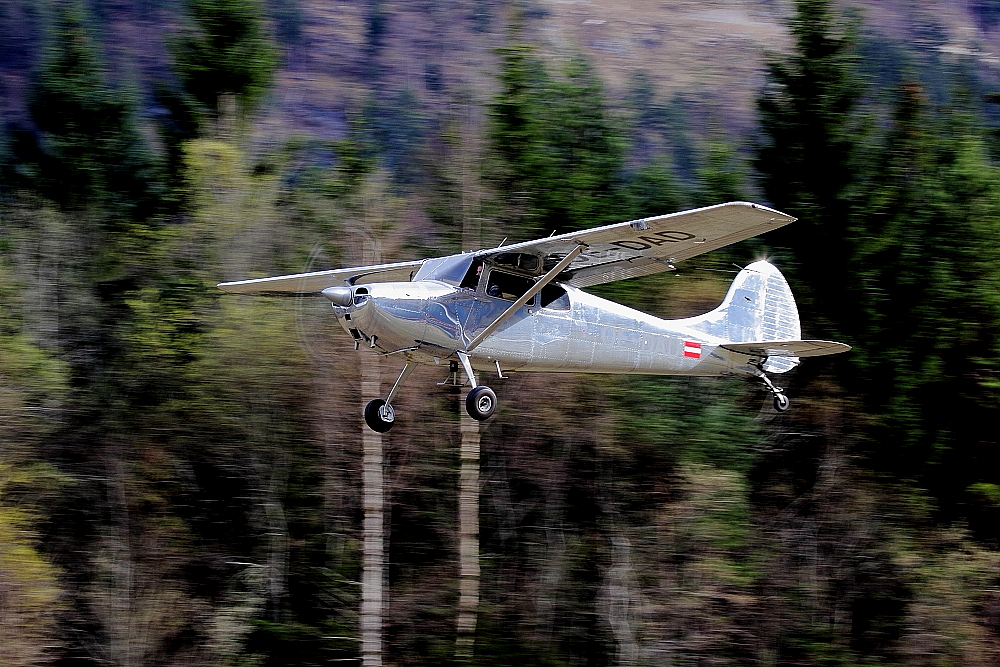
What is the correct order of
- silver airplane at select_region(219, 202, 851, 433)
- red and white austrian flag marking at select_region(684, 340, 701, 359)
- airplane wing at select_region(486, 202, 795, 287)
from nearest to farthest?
airplane wing at select_region(486, 202, 795, 287)
silver airplane at select_region(219, 202, 851, 433)
red and white austrian flag marking at select_region(684, 340, 701, 359)

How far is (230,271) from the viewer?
21875 millimetres

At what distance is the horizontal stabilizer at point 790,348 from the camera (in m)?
12.3

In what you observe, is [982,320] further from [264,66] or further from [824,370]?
[264,66]

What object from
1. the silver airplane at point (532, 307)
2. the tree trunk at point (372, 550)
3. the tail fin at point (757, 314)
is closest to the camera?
the silver airplane at point (532, 307)

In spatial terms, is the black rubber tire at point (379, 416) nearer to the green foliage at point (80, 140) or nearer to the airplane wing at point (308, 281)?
the airplane wing at point (308, 281)

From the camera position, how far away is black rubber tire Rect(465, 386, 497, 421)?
37.2 ft

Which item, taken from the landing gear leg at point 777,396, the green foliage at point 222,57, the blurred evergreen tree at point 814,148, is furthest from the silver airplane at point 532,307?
the green foliage at point 222,57

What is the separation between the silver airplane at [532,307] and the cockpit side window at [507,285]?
13 mm

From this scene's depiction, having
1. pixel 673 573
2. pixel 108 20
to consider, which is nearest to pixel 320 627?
pixel 673 573

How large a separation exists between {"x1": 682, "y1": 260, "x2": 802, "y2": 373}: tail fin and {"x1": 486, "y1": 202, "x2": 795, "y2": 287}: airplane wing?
2263 mm

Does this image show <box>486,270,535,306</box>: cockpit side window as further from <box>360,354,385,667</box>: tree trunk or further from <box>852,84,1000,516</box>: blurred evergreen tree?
<box>852,84,1000,516</box>: blurred evergreen tree

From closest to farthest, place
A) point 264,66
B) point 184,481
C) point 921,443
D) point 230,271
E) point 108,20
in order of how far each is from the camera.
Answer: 1. point 230,271
2. point 184,481
3. point 921,443
4. point 264,66
5. point 108,20

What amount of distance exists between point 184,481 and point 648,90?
18244mm

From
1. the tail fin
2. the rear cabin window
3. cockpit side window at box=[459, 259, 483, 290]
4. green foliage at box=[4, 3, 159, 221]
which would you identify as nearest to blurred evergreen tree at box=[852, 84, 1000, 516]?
the tail fin
